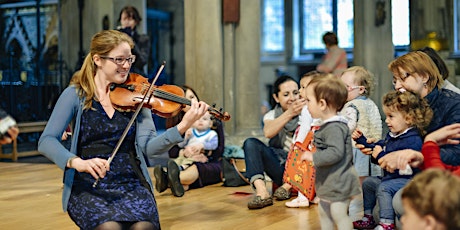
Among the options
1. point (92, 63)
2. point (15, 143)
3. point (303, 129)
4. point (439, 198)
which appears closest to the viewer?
point (439, 198)

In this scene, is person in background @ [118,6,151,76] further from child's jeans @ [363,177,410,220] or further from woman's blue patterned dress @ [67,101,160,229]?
child's jeans @ [363,177,410,220]

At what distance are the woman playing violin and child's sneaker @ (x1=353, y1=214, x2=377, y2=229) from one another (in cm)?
130

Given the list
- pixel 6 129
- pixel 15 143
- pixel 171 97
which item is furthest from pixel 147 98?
pixel 15 143

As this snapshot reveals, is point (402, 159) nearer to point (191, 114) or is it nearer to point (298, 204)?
point (191, 114)

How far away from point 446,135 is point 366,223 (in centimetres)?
95

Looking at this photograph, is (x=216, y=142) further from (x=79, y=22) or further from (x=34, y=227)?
(x=79, y=22)

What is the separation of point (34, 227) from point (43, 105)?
6.72m

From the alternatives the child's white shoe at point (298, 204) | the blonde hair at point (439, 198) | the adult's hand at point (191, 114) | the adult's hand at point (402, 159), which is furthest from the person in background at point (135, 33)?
the blonde hair at point (439, 198)

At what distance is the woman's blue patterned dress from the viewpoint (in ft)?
11.1

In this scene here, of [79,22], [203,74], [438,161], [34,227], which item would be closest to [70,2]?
[79,22]

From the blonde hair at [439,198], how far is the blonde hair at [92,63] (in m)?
1.94

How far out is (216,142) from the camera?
19.6 ft

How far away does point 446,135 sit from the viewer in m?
3.45

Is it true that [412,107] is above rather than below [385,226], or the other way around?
above
